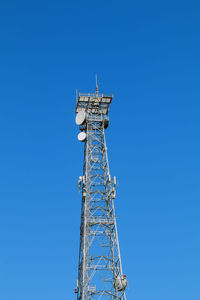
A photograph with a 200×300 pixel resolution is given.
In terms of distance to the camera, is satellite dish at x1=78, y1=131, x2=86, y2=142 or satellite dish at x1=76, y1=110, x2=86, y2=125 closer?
satellite dish at x1=78, y1=131, x2=86, y2=142

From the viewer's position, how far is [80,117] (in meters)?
52.5

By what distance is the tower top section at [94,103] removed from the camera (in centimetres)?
5375

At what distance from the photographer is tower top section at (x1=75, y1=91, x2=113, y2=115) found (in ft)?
176

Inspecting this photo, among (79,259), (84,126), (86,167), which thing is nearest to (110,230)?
(79,259)

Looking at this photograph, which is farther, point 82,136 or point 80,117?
point 80,117

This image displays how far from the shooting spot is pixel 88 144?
50938 mm

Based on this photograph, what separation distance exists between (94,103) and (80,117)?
10.7 feet

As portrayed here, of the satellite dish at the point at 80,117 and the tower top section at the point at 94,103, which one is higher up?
the tower top section at the point at 94,103

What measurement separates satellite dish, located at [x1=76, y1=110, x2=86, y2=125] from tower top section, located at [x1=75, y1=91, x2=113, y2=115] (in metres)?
1.21

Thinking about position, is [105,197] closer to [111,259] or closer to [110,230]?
[110,230]

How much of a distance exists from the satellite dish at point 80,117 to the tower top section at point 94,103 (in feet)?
3.98

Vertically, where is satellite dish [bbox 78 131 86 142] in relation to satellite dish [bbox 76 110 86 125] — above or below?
below

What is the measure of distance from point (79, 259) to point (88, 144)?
14.9 meters

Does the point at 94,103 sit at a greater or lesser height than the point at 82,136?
greater
